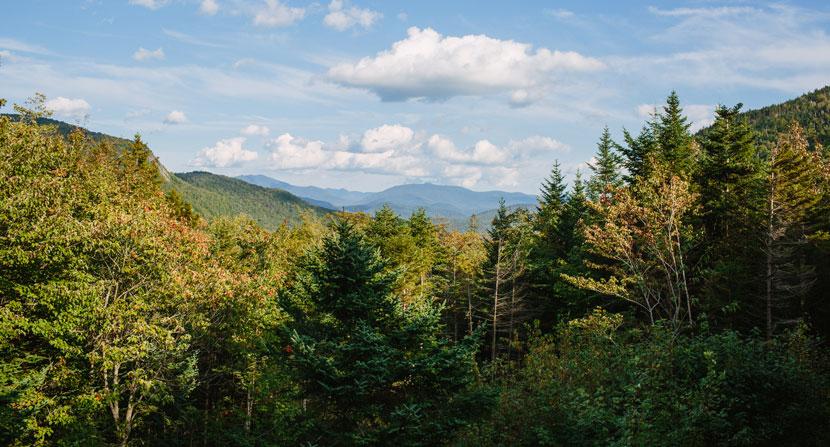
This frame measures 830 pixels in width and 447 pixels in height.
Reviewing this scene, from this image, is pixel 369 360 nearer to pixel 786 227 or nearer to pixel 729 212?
pixel 786 227

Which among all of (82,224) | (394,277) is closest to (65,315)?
(82,224)

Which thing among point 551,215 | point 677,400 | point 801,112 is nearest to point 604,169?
point 551,215

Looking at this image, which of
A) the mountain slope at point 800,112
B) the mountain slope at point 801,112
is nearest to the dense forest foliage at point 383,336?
the mountain slope at point 800,112

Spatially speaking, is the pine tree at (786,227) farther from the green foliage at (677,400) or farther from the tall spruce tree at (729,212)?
the green foliage at (677,400)

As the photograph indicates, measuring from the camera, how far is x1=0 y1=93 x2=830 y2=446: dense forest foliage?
13008 mm

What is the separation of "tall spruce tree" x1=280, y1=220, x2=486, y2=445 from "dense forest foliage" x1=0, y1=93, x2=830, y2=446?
7 cm

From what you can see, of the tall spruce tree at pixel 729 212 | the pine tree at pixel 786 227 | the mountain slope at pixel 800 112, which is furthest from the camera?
the mountain slope at pixel 800 112

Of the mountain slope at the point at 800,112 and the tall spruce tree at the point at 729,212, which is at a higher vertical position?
the mountain slope at the point at 800,112

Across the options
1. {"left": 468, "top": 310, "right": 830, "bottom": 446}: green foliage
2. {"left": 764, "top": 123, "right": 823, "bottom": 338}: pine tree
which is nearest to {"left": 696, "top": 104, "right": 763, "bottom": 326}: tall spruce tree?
{"left": 764, "top": 123, "right": 823, "bottom": 338}: pine tree

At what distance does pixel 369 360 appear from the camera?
1352cm

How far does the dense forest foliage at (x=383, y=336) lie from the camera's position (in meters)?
13.0

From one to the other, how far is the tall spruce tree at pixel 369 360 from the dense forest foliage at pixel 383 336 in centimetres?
7

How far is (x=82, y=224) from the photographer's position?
48.1 ft

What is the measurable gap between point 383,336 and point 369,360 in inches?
29.8
